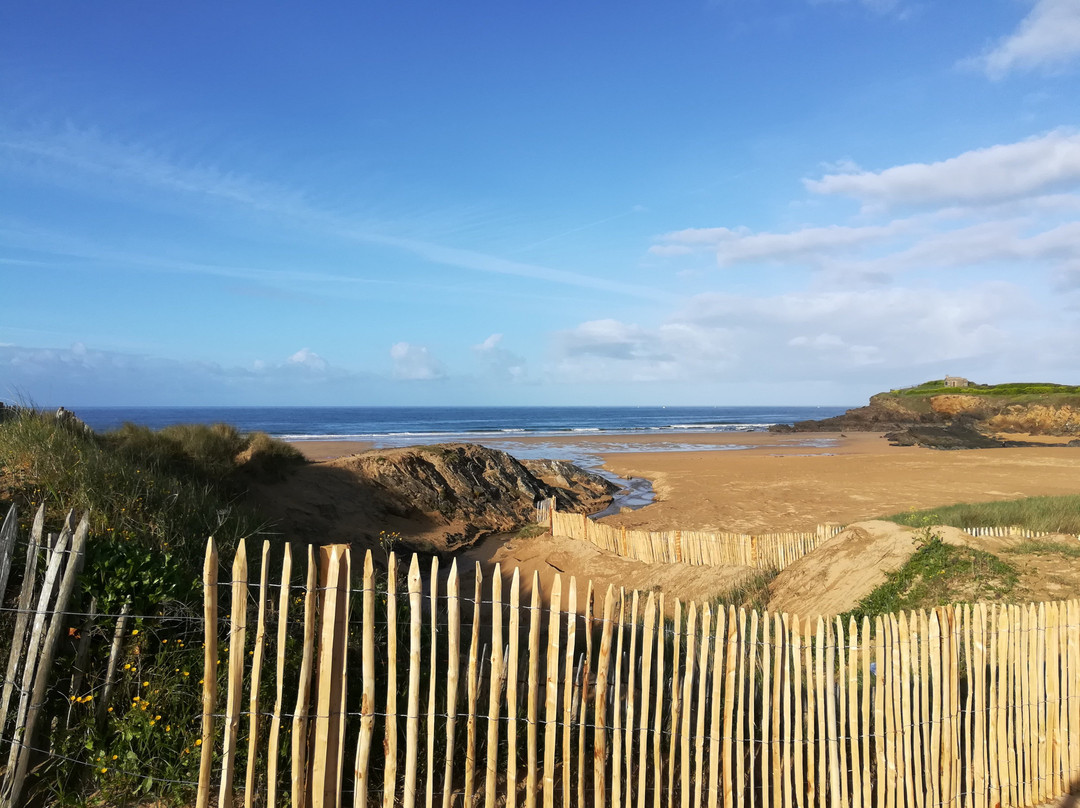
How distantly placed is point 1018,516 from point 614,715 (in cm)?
1194

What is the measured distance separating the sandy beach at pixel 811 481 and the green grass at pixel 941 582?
8.27m

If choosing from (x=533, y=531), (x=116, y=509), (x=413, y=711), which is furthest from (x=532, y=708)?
(x=533, y=531)

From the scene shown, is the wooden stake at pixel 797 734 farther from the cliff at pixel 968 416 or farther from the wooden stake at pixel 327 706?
the cliff at pixel 968 416

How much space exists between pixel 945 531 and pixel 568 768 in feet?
24.1

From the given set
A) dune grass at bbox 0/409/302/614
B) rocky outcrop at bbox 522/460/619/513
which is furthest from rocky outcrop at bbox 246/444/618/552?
dune grass at bbox 0/409/302/614

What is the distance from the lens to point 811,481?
83.3 ft

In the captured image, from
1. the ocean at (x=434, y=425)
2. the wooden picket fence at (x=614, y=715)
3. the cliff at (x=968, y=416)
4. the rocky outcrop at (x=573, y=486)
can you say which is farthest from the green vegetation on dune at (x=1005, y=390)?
the wooden picket fence at (x=614, y=715)

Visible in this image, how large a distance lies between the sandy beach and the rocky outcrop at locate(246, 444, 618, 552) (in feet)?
10.7

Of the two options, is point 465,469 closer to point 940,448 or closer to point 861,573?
point 861,573

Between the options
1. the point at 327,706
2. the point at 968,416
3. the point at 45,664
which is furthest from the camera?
the point at 968,416

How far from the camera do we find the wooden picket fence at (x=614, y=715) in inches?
137

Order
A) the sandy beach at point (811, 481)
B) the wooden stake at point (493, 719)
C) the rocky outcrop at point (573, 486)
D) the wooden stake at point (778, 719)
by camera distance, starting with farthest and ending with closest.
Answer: the rocky outcrop at point (573, 486)
the sandy beach at point (811, 481)
the wooden stake at point (778, 719)
the wooden stake at point (493, 719)

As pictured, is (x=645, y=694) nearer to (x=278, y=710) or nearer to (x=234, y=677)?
(x=278, y=710)

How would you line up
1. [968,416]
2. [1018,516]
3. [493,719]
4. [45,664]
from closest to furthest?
[493,719] < [45,664] < [1018,516] < [968,416]
